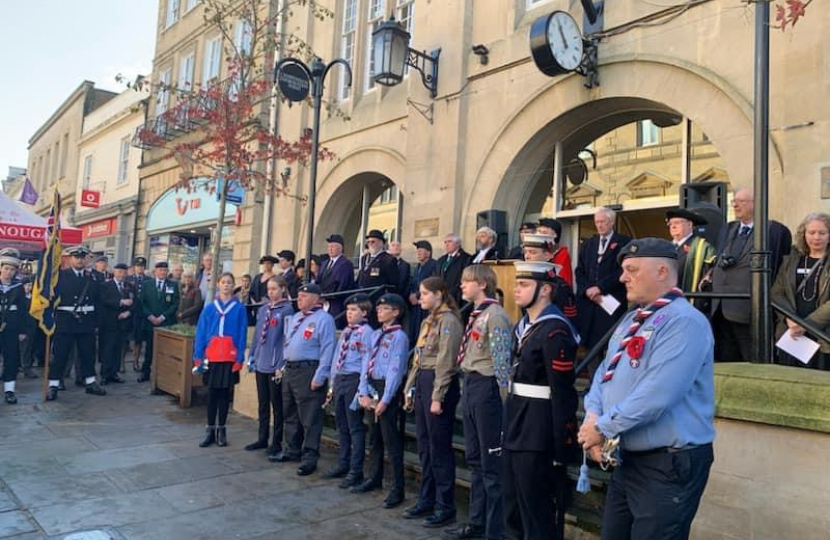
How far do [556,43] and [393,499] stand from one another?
5.94m

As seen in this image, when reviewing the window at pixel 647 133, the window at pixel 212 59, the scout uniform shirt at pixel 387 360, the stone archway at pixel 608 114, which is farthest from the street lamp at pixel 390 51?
the window at pixel 212 59

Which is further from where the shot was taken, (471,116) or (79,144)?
(79,144)

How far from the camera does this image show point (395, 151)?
38.7 ft

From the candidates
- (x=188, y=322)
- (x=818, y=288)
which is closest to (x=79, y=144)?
(x=188, y=322)

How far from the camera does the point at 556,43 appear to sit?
8.06m

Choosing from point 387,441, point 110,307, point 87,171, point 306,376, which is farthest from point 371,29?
point 87,171

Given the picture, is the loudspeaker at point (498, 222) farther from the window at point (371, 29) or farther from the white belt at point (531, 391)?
the white belt at point (531, 391)

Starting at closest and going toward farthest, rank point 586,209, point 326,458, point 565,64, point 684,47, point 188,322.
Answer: point 326,458
point 684,47
point 565,64
point 586,209
point 188,322

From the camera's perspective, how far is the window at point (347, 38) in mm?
13633

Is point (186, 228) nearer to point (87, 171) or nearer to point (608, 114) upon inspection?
point (87, 171)

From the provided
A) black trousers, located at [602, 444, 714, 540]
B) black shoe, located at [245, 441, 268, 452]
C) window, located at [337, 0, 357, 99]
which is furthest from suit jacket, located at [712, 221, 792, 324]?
window, located at [337, 0, 357, 99]

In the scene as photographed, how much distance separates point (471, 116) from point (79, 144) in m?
24.7

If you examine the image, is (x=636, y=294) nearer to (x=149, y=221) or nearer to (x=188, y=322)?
(x=188, y=322)

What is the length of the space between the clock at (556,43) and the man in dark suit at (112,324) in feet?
27.1
